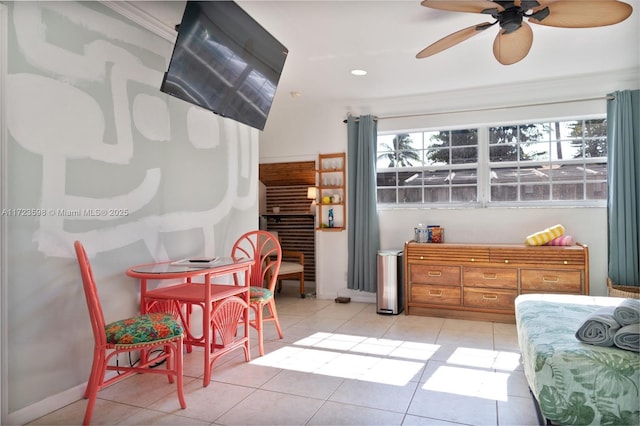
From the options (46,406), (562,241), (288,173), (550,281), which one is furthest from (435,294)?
(46,406)

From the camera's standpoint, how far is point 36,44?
7.43 feet

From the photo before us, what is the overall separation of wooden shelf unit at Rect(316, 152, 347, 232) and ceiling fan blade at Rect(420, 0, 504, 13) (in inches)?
120

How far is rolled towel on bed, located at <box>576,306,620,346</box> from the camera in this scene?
1849mm

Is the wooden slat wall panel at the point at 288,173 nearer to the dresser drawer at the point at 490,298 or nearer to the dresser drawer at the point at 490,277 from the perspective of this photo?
the dresser drawer at the point at 490,277

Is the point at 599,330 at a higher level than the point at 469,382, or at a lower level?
higher

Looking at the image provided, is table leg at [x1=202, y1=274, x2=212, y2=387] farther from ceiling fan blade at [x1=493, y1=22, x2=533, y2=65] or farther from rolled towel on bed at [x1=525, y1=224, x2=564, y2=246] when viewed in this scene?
rolled towel on bed at [x1=525, y1=224, x2=564, y2=246]

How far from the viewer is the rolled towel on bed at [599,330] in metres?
1.85

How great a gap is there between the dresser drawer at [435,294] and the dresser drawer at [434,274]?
0.18ft

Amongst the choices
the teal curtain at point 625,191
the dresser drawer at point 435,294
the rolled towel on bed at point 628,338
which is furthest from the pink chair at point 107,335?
the teal curtain at point 625,191

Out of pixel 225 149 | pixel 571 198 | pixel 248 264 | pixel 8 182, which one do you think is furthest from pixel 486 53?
pixel 8 182

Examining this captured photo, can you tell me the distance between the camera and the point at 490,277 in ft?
13.9

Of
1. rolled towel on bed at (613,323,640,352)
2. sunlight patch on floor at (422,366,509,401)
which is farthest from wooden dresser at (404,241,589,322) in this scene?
rolled towel on bed at (613,323,640,352)

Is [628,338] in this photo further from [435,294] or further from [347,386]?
[435,294]

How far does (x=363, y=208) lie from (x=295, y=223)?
1620 mm
